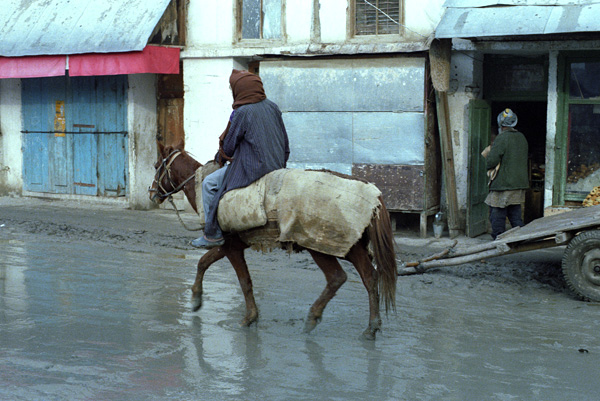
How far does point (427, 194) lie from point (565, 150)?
2025 mm

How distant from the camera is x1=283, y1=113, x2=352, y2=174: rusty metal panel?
11992mm

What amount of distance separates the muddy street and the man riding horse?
1.02 metres

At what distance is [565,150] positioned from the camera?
1099 cm

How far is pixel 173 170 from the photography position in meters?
7.61

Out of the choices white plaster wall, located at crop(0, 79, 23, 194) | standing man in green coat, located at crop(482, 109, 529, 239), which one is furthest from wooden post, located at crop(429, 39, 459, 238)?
white plaster wall, located at crop(0, 79, 23, 194)

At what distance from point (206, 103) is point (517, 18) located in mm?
5804

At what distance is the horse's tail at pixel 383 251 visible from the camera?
6.09 meters

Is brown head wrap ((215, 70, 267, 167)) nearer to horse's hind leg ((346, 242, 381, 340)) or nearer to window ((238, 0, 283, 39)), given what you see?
horse's hind leg ((346, 242, 381, 340))

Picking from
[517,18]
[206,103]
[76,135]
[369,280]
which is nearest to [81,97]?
[76,135]

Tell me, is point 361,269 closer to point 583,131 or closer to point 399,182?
point 399,182

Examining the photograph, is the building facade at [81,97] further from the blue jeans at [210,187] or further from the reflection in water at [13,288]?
the blue jeans at [210,187]

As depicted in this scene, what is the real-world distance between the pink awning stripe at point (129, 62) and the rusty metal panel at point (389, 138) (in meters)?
3.75

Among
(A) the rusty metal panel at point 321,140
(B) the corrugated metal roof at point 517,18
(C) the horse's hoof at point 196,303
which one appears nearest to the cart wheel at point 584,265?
(B) the corrugated metal roof at point 517,18

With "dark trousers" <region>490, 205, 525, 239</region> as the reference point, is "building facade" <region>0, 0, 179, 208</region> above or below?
above
